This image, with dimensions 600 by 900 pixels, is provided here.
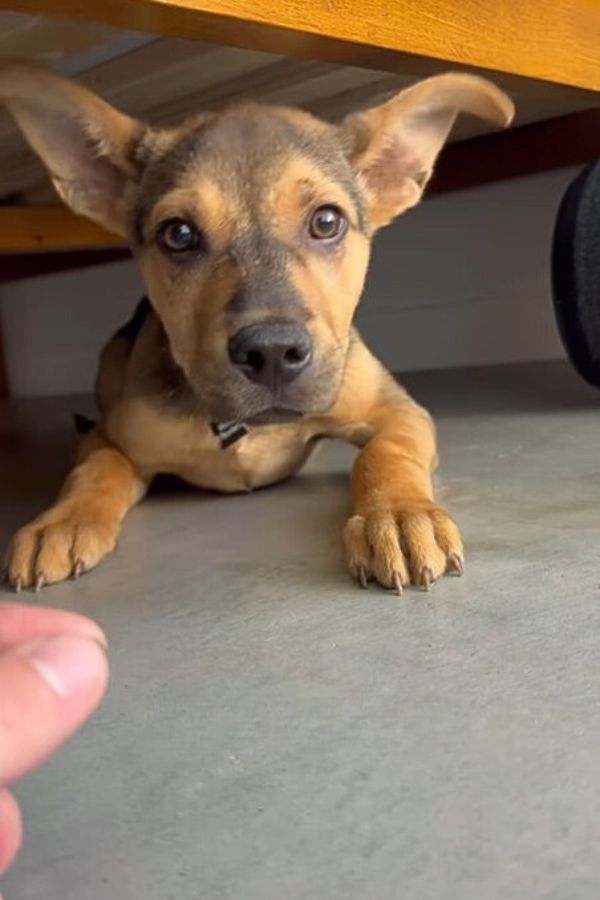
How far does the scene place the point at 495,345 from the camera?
5.30 metres

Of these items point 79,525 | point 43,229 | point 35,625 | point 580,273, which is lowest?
point 43,229

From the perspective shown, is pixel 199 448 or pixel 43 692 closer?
pixel 43 692

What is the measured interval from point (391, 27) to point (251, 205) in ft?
1.48

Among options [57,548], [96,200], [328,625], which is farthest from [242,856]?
[96,200]

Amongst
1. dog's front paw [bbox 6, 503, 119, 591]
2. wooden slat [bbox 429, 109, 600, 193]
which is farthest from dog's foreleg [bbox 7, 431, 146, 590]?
wooden slat [bbox 429, 109, 600, 193]

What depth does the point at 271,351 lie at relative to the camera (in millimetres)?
1912

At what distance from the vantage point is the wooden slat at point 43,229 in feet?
13.8

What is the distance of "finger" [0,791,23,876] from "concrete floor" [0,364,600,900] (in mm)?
101

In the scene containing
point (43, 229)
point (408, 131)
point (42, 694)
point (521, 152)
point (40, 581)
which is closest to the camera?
point (42, 694)

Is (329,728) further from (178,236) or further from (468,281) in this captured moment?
(468,281)

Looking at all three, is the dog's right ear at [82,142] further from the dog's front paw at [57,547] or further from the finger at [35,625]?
the finger at [35,625]

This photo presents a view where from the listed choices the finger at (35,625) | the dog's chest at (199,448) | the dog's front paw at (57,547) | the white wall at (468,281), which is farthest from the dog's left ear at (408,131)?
the white wall at (468,281)

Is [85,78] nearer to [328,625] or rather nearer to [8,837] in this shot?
[328,625]

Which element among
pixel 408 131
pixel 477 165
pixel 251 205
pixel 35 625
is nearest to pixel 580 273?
pixel 408 131
